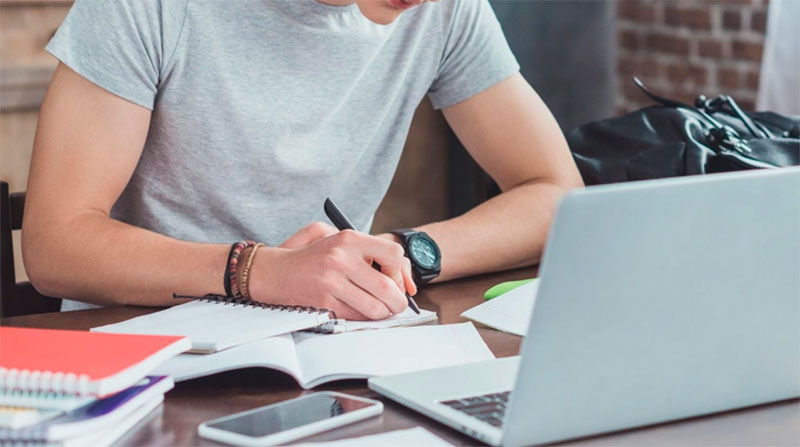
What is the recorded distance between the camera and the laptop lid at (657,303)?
2.11ft

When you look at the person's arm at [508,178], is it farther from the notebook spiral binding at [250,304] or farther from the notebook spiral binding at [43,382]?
the notebook spiral binding at [43,382]

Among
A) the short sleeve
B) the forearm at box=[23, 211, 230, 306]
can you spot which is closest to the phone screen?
the forearm at box=[23, 211, 230, 306]

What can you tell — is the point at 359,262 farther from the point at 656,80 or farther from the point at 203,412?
the point at 656,80

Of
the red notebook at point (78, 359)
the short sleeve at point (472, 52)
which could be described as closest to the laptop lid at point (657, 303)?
the red notebook at point (78, 359)

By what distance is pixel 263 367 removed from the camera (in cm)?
89

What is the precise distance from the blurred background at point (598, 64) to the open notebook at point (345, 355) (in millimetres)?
1916

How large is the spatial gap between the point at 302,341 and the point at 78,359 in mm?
250

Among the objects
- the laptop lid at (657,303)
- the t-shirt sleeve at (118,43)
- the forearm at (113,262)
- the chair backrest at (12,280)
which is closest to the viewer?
the laptop lid at (657,303)

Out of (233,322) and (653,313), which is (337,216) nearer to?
(233,322)

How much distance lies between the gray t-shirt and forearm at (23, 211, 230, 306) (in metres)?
0.18

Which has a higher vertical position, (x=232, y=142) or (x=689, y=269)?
(x=689, y=269)

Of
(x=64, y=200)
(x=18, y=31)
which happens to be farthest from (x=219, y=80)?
(x=18, y=31)

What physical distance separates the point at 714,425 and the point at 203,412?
15.5 inches

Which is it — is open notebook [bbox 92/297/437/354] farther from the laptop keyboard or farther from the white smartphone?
the laptop keyboard
